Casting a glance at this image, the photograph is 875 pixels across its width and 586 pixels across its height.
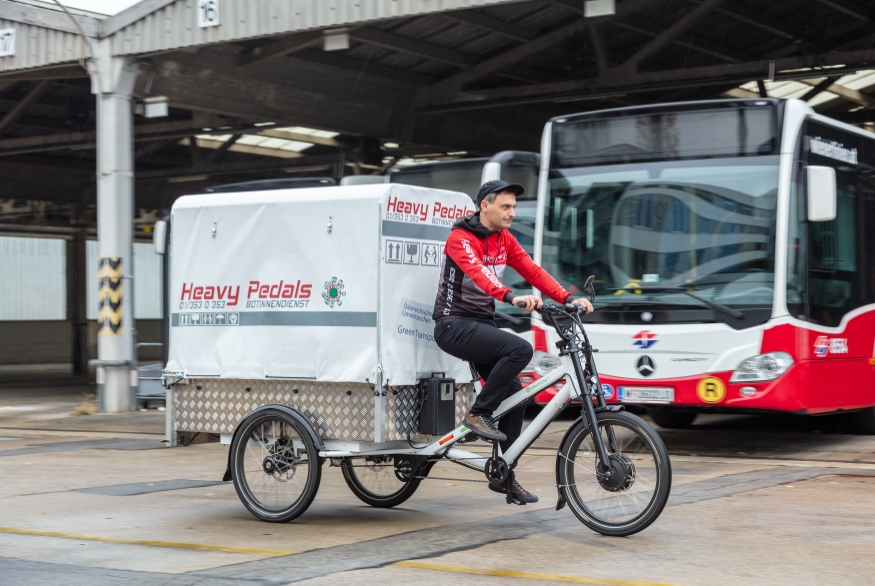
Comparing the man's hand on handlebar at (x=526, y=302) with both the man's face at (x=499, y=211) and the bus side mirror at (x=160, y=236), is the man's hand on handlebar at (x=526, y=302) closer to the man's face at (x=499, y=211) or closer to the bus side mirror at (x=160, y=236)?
the man's face at (x=499, y=211)

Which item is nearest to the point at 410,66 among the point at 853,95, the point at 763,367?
the point at 853,95

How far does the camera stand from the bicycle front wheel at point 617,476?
20.7 feet

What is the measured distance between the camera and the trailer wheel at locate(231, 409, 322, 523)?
7145 millimetres

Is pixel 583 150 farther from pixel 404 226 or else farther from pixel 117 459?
pixel 117 459

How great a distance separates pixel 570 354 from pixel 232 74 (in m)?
14.0

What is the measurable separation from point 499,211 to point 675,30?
13.7m

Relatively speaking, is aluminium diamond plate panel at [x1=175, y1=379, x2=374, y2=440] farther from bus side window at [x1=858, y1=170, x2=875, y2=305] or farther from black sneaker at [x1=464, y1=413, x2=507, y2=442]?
bus side window at [x1=858, y1=170, x2=875, y2=305]

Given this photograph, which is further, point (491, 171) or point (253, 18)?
point (253, 18)

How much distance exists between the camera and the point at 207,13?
16.5 meters

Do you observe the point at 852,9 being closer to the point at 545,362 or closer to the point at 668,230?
the point at 668,230

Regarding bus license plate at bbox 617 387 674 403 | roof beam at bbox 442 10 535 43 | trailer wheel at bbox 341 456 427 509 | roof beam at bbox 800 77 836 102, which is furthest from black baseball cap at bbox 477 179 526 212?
roof beam at bbox 800 77 836 102

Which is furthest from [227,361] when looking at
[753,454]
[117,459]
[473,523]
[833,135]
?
[833,135]

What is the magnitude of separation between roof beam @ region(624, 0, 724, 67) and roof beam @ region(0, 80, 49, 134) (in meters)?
11.3

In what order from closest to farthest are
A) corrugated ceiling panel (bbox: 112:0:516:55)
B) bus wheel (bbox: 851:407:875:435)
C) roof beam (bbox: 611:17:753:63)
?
bus wheel (bbox: 851:407:875:435) → corrugated ceiling panel (bbox: 112:0:516:55) → roof beam (bbox: 611:17:753:63)
